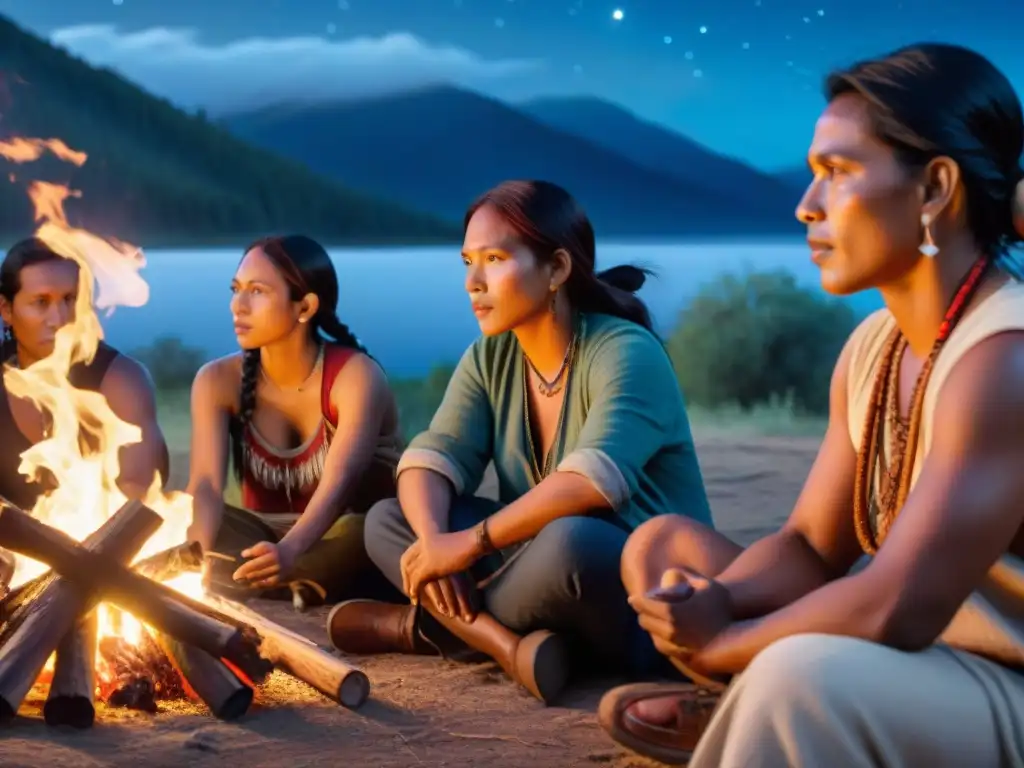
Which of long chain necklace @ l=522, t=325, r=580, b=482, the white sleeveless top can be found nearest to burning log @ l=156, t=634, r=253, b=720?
long chain necklace @ l=522, t=325, r=580, b=482

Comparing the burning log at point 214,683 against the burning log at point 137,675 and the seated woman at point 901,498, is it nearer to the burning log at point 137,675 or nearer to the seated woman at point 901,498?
the burning log at point 137,675

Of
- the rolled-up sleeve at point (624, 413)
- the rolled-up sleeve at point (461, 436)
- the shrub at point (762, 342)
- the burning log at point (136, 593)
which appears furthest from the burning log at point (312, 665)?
the shrub at point (762, 342)

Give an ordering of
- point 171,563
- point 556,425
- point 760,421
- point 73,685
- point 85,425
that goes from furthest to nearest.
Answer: point 760,421 → point 85,425 → point 556,425 → point 171,563 → point 73,685

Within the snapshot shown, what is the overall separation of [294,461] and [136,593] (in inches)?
61.9

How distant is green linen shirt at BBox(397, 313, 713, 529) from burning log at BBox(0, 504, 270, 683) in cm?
99

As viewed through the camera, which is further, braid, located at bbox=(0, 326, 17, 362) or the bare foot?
braid, located at bbox=(0, 326, 17, 362)

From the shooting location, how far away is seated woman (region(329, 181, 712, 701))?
4.11 meters

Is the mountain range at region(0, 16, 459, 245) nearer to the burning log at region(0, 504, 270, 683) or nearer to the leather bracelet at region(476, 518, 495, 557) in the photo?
the burning log at region(0, 504, 270, 683)

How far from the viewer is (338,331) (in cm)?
551

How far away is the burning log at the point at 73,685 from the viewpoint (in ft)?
11.8

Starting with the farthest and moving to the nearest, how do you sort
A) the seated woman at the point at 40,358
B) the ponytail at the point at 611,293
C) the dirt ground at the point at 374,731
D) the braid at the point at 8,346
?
the braid at the point at 8,346
the seated woman at the point at 40,358
the ponytail at the point at 611,293
the dirt ground at the point at 374,731

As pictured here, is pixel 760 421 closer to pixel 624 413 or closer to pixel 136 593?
pixel 624 413

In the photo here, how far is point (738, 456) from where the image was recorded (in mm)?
10281

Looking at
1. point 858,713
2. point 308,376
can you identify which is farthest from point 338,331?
point 858,713
